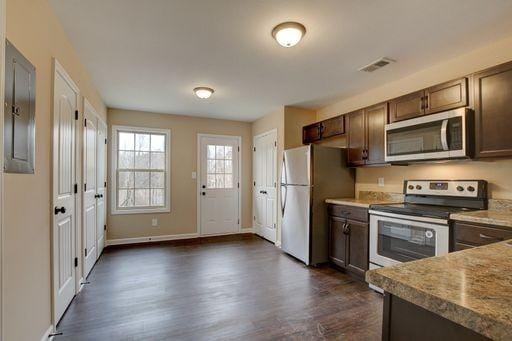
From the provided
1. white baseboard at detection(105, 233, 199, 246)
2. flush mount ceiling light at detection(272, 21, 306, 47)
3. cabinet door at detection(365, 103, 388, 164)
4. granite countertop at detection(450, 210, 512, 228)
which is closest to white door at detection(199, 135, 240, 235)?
white baseboard at detection(105, 233, 199, 246)

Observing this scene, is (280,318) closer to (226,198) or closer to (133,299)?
(133,299)

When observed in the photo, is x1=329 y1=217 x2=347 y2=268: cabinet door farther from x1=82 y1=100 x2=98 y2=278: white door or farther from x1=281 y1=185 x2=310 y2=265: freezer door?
A: x1=82 y1=100 x2=98 y2=278: white door

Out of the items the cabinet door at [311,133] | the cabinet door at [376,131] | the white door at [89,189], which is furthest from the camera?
the cabinet door at [311,133]

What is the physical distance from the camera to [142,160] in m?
4.82

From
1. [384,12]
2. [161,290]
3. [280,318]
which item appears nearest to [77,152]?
[161,290]

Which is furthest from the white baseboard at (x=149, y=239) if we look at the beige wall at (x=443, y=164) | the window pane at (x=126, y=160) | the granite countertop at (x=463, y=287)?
the granite countertop at (x=463, y=287)

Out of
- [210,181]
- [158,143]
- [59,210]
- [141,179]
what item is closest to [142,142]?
[158,143]

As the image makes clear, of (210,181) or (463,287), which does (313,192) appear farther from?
(463,287)

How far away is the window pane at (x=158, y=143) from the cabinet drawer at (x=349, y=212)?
10.6 ft

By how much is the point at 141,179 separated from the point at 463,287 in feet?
16.1

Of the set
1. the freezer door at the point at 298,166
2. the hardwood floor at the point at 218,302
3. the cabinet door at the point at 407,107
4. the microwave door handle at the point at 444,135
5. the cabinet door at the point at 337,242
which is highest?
the cabinet door at the point at 407,107

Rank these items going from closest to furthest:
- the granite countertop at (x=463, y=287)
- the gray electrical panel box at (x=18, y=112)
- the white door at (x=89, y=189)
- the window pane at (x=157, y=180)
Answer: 1. the granite countertop at (x=463, y=287)
2. the gray electrical panel box at (x=18, y=112)
3. the white door at (x=89, y=189)
4. the window pane at (x=157, y=180)

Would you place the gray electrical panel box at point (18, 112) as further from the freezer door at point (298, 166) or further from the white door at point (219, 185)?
the white door at point (219, 185)

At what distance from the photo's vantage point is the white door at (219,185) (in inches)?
206
